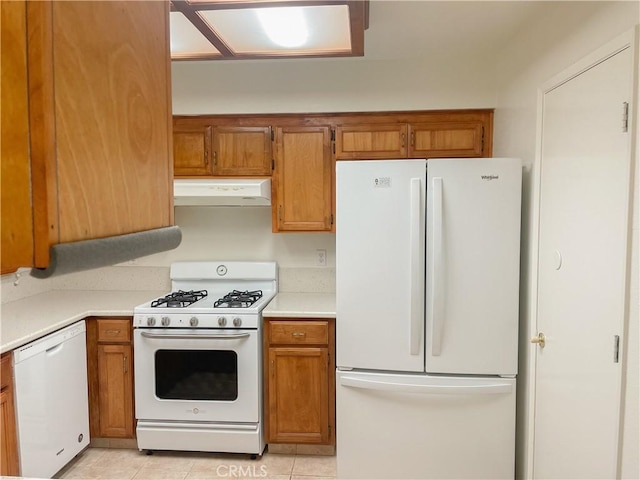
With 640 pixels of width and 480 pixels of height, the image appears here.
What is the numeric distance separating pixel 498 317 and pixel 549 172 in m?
0.79

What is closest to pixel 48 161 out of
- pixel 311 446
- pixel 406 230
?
pixel 406 230

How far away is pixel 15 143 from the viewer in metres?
0.41

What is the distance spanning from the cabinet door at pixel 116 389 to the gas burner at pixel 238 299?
0.65 meters

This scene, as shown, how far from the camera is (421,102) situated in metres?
2.90

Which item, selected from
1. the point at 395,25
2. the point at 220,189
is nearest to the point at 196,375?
the point at 220,189

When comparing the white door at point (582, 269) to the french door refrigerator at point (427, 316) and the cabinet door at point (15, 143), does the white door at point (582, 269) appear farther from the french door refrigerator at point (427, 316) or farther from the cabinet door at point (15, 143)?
the cabinet door at point (15, 143)

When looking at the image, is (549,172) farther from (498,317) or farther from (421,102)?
(421,102)

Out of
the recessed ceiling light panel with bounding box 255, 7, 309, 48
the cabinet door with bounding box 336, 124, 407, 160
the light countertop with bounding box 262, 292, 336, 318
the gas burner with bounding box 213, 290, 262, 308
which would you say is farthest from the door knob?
the recessed ceiling light panel with bounding box 255, 7, 309, 48

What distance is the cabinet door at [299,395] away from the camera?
268 cm

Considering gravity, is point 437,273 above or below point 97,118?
below

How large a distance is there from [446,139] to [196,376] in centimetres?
221

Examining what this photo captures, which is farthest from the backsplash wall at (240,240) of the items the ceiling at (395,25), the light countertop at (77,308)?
the ceiling at (395,25)

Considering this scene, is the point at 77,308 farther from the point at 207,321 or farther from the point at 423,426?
the point at 423,426

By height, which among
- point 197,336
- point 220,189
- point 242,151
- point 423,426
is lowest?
point 423,426
